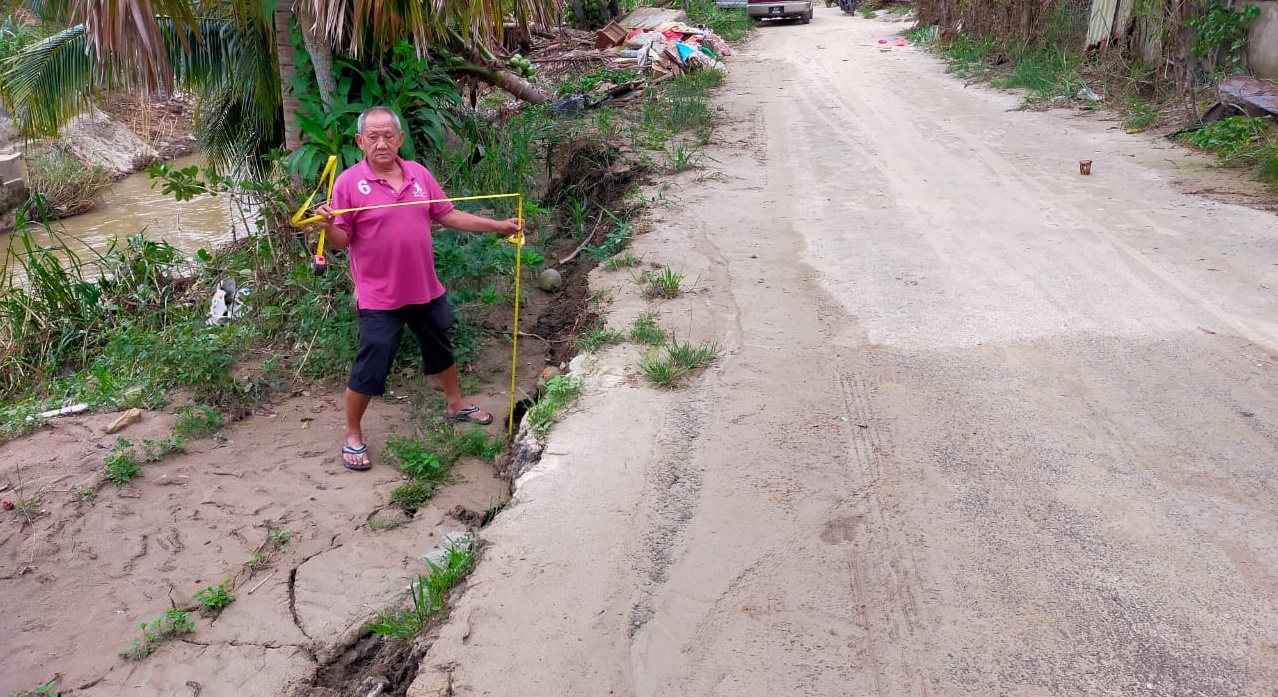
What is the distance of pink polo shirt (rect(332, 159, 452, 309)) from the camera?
A: 13.1 ft

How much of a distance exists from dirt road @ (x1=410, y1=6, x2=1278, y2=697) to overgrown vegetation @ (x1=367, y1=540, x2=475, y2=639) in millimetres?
120

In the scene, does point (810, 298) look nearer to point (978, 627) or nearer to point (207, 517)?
point (978, 627)

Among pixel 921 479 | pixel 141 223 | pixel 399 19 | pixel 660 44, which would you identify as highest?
pixel 399 19

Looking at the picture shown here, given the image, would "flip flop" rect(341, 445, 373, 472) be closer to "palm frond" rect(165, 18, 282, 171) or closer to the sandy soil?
the sandy soil

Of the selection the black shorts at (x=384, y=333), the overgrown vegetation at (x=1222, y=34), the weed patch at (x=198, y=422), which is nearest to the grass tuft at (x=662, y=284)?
the black shorts at (x=384, y=333)

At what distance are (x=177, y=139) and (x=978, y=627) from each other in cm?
1756

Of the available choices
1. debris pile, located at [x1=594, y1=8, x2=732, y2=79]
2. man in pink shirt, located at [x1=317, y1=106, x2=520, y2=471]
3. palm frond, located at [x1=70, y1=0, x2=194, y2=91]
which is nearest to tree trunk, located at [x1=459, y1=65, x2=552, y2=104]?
palm frond, located at [x1=70, y1=0, x2=194, y2=91]

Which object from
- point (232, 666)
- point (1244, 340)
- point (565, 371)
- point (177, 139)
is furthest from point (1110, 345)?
point (177, 139)

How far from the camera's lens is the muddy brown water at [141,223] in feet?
36.3

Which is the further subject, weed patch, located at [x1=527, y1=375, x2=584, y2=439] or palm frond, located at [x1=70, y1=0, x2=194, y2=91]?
palm frond, located at [x1=70, y1=0, x2=194, y2=91]

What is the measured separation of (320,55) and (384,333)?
7.24ft

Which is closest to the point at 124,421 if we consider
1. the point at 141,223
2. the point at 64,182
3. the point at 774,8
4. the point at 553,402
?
the point at 553,402

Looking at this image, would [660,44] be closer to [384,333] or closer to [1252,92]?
[1252,92]

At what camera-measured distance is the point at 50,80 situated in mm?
6234
